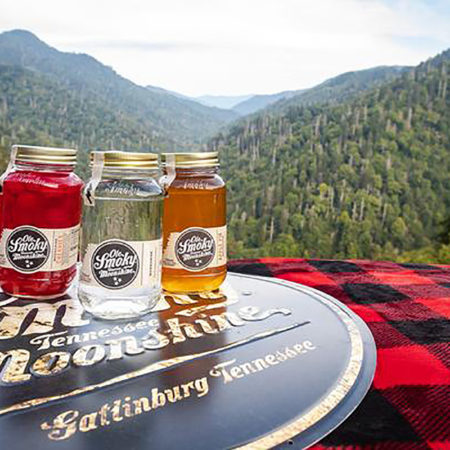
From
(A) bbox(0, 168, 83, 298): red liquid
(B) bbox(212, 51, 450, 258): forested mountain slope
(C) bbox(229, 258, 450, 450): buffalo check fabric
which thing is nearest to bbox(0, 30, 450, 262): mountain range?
(B) bbox(212, 51, 450, 258): forested mountain slope

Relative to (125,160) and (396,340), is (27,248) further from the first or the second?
(396,340)

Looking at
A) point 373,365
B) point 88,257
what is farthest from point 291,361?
point 88,257

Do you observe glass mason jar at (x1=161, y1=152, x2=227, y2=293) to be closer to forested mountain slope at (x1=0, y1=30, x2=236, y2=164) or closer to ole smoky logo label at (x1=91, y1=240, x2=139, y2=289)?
ole smoky logo label at (x1=91, y1=240, x2=139, y2=289)

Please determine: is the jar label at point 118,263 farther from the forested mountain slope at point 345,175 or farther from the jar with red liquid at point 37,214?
the forested mountain slope at point 345,175

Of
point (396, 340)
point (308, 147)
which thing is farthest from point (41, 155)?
point (308, 147)

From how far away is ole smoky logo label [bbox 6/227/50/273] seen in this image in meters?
0.86

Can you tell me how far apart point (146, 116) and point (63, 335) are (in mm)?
29896

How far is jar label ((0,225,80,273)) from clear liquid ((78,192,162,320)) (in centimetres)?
8

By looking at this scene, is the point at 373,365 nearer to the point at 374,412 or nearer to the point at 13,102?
the point at 374,412

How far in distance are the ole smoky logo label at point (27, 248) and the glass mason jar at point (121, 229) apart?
95 mm

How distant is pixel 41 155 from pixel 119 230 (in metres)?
0.18

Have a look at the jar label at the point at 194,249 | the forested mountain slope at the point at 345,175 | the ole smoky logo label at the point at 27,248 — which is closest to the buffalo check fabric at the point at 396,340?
the jar label at the point at 194,249

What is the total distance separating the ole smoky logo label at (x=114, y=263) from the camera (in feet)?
2.55

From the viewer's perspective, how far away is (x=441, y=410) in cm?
58
